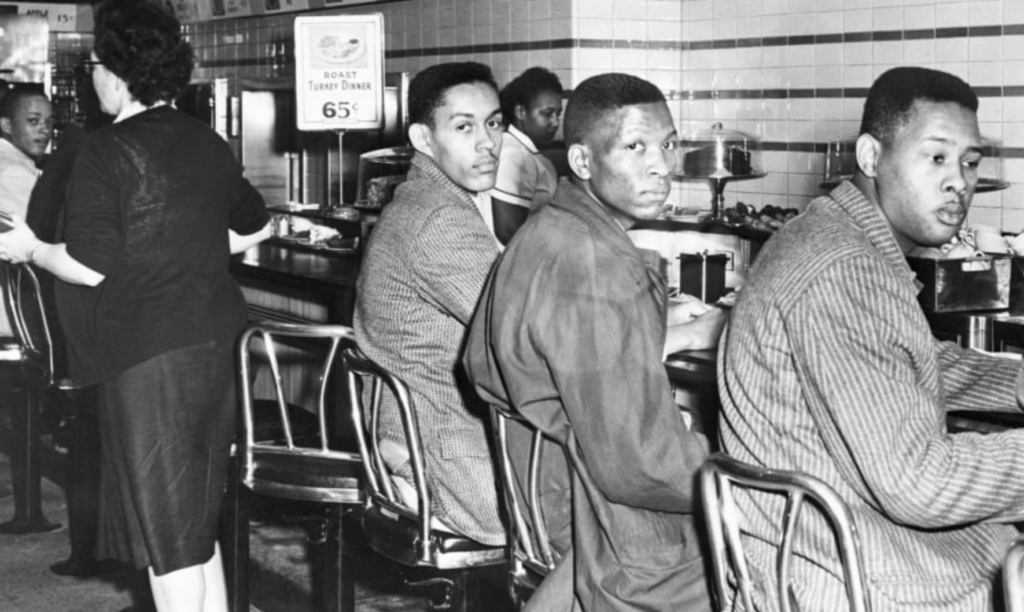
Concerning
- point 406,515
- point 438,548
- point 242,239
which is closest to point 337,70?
point 242,239

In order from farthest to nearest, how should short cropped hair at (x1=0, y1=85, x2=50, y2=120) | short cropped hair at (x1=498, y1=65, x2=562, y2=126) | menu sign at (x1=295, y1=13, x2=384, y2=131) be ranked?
short cropped hair at (x1=498, y1=65, x2=562, y2=126) < menu sign at (x1=295, y1=13, x2=384, y2=131) < short cropped hair at (x1=0, y1=85, x2=50, y2=120)

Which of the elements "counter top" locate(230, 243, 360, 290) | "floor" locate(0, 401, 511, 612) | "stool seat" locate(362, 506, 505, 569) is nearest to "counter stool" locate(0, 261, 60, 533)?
"floor" locate(0, 401, 511, 612)

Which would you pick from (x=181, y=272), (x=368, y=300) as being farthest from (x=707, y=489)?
(x=181, y=272)

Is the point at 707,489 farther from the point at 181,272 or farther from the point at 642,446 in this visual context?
the point at 181,272

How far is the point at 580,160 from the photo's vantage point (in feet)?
9.23

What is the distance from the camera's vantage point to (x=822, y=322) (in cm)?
219

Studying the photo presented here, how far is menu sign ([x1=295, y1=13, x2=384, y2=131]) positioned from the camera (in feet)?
21.7

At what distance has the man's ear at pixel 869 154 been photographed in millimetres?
2408

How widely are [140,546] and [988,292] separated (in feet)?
7.99

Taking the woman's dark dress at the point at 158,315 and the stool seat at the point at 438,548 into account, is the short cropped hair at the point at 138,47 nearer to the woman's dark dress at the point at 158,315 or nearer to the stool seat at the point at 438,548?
the woman's dark dress at the point at 158,315

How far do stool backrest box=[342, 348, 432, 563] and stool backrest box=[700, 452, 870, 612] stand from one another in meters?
1.03

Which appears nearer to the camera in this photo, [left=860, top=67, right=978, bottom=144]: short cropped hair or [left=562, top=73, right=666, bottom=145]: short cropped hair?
[left=860, top=67, right=978, bottom=144]: short cropped hair

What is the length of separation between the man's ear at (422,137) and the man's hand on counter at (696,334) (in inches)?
31.5

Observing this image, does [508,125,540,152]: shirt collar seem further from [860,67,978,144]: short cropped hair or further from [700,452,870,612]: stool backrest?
[700,452,870,612]: stool backrest
